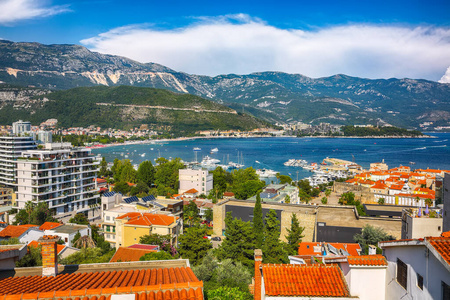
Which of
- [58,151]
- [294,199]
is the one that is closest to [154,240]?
[58,151]

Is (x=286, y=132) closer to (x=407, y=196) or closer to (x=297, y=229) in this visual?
(x=407, y=196)

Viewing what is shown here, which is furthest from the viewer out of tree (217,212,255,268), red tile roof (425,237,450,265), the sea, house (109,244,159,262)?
the sea

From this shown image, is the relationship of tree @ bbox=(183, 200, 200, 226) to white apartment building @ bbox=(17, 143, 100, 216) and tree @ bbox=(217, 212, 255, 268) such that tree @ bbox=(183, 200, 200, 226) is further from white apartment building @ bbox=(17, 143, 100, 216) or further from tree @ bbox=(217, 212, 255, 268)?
white apartment building @ bbox=(17, 143, 100, 216)

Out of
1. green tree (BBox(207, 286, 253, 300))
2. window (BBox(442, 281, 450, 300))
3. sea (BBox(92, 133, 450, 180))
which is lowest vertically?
sea (BBox(92, 133, 450, 180))

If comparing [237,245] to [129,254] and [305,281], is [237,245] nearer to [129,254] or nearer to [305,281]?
[129,254]

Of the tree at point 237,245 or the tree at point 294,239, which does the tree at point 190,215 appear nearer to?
the tree at point 294,239

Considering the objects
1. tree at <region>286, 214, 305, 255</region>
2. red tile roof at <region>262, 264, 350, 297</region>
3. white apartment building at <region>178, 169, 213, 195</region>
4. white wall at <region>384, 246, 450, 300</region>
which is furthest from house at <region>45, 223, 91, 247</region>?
white wall at <region>384, 246, 450, 300</region>

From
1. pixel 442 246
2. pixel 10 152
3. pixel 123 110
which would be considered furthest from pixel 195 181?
pixel 123 110
